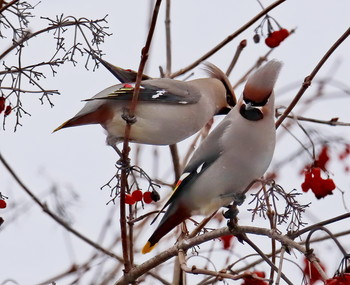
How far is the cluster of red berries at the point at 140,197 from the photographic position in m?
2.63

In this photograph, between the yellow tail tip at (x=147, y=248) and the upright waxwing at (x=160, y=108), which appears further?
the upright waxwing at (x=160, y=108)

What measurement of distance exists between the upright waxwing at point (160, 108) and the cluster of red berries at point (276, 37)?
24cm

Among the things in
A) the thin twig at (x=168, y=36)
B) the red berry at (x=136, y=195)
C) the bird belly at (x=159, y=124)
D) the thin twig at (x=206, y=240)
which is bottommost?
the thin twig at (x=206, y=240)

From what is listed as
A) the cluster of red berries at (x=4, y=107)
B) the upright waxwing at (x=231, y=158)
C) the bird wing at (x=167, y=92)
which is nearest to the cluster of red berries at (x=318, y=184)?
the upright waxwing at (x=231, y=158)

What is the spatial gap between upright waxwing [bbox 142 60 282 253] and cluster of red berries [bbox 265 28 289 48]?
1.82ft

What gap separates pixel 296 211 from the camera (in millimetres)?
2248

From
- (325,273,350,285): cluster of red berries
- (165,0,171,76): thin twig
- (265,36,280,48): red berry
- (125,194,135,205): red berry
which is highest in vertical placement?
(165,0,171,76): thin twig

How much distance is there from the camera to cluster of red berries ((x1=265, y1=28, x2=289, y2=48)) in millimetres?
3223

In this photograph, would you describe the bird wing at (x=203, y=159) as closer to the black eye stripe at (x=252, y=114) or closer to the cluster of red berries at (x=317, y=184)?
the black eye stripe at (x=252, y=114)

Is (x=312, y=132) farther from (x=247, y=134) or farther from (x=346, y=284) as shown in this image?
(x=346, y=284)

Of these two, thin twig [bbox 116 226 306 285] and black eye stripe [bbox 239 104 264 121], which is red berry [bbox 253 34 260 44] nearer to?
black eye stripe [bbox 239 104 264 121]

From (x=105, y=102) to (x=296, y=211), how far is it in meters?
1.02

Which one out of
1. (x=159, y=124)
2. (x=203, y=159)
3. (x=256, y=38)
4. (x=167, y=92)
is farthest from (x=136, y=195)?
(x=256, y=38)

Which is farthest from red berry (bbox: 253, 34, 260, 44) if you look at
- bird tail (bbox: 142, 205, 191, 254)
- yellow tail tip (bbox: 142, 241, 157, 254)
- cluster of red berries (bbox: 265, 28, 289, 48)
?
yellow tail tip (bbox: 142, 241, 157, 254)
